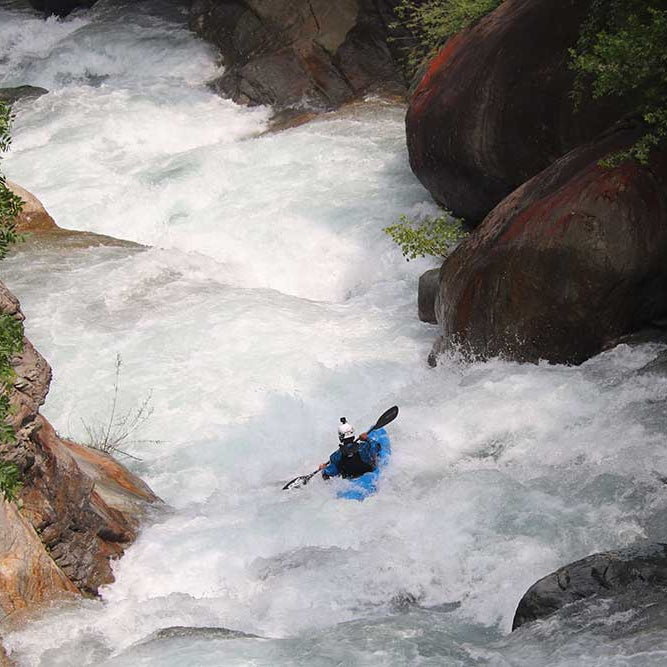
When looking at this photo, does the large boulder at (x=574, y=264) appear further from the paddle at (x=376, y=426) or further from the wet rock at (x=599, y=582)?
the wet rock at (x=599, y=582)

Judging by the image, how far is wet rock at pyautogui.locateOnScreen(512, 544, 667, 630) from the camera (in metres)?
5.77

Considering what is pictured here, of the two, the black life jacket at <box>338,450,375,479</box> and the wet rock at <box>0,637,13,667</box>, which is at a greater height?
the wet rock at <box>0,637,13,667</box>

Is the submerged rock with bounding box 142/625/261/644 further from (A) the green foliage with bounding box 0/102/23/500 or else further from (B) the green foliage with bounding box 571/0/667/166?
(B) the green foliage with bounding box 571/0/667/166

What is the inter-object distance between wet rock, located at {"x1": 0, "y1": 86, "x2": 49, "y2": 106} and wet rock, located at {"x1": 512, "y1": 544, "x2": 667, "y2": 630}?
15.2 metres

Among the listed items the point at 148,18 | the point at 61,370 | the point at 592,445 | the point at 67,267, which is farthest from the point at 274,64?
the point at 592,445

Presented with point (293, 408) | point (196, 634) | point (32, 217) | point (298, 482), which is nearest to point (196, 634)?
point (196, 634)

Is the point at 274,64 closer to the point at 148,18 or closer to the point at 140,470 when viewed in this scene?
the point at 148,18

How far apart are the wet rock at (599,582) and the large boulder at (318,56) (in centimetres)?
1241

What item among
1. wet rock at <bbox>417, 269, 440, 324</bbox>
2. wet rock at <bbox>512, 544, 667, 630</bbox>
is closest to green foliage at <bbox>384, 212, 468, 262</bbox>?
wet rock at <bbox>417, 269, 440, 324</bbox>

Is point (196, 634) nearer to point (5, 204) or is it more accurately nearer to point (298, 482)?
point (298, 482)

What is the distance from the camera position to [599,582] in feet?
19.2

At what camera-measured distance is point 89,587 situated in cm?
709

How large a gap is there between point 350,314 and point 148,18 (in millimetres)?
11581

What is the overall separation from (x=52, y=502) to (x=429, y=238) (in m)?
6.54
